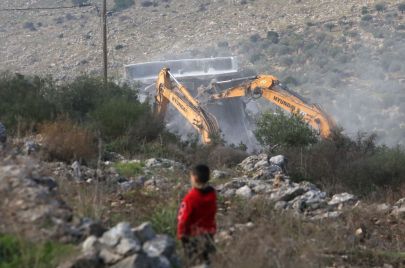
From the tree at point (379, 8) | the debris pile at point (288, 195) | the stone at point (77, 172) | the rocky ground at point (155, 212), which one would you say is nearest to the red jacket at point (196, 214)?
the rocky ground at point (155, 212)

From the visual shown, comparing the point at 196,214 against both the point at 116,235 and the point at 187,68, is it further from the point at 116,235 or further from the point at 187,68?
the point at 187,68

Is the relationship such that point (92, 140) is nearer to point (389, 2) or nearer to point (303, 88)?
point (303, 88)

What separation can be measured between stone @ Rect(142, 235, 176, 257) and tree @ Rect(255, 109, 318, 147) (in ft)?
46.0

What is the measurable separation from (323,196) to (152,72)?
884 inches

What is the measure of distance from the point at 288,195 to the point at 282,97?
11.9 metres

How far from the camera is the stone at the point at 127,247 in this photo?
722 centimetres

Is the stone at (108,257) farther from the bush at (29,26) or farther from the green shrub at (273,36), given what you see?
the bush at (29,26)

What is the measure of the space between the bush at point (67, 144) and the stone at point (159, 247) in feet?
25.1

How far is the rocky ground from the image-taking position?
7.52 meters

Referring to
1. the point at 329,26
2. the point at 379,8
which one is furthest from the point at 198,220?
the point at 379,8

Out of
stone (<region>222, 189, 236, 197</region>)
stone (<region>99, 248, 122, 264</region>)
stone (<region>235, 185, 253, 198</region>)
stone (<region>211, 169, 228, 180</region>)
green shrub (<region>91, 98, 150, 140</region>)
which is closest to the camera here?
stone (<region>99, 248, 122, 264</region>)

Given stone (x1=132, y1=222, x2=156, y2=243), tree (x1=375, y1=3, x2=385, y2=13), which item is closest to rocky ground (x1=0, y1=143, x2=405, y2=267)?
stone (x1=132, y1=222, x2=156, y2=243)

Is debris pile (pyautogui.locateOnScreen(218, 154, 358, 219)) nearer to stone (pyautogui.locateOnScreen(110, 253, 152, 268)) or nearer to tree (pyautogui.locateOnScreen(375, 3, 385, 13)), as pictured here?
stone (pyautogui.locateOnScreen(110, 253, 152, 268))

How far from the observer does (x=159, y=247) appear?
7539 mm
